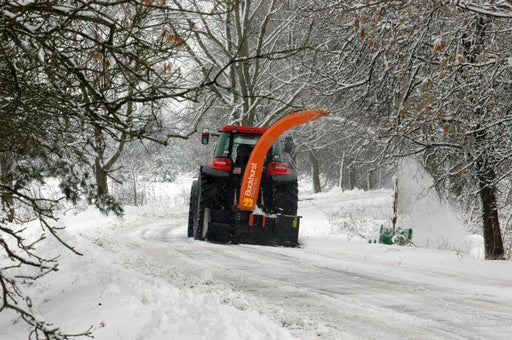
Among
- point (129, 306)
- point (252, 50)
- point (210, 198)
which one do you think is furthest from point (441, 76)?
point (252, 50)

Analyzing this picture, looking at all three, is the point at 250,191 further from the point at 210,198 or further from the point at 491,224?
the point at 491,224

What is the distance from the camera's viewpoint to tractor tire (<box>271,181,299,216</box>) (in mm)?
10727

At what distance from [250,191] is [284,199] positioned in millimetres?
866

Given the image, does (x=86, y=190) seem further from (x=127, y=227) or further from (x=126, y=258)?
(x=127, y=227)

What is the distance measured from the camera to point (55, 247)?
326 inches

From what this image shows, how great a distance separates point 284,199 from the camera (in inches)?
424

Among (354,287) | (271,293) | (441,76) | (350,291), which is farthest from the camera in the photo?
(441,76)

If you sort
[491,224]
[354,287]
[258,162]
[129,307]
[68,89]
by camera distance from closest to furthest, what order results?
[129,307]
[68,89]
[354,287]
[258,162]
[491,224]

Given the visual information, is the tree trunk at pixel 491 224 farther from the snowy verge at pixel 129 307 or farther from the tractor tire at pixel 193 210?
the snowy verge at pixel 129 307

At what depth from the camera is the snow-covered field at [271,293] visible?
4203 millimetres

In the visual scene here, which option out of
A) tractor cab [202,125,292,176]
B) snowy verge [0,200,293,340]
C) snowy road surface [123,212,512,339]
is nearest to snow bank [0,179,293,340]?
snowy verge [0,200,293,340]

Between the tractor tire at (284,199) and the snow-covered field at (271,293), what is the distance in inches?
31.7

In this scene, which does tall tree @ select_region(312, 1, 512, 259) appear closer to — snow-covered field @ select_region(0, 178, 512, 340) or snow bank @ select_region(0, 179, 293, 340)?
snow-covered field @ select_region(0, 178, 512, 340)

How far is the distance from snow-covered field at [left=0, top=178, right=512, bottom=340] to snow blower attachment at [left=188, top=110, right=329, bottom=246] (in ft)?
1.26
